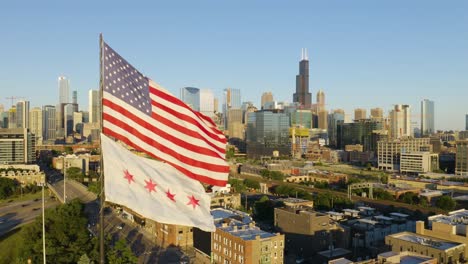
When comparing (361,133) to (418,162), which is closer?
(418,162)

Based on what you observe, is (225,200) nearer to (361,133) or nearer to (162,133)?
(162,133)

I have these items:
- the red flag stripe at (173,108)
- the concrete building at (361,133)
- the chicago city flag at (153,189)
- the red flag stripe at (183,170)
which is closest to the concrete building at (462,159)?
the concrete building at (361,133)

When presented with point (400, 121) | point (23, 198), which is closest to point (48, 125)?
point (23, 198)

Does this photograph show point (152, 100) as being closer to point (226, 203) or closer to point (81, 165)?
point (226, 203)

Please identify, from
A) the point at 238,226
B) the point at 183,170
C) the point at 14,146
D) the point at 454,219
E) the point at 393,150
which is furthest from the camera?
the point at 393,150

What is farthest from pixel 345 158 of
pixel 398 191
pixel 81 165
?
pixel 81 165

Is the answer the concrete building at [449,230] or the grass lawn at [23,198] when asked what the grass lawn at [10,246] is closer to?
the grass lawn at [23,198]

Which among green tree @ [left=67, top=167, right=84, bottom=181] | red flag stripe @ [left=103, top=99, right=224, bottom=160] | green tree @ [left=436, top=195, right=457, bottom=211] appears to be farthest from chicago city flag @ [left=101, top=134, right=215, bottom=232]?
green tree @ [left=67, top=167, right=84, bottom=181]
